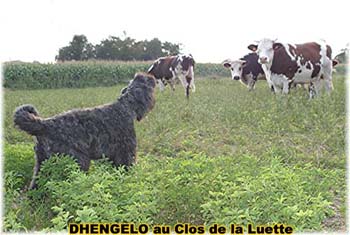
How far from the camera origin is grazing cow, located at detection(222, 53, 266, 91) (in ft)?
52.2

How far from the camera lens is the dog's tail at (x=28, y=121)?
423cm

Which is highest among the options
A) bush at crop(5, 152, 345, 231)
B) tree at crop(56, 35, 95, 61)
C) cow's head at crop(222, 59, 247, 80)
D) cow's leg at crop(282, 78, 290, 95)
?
tree at crop(56, 35, 95, 61)

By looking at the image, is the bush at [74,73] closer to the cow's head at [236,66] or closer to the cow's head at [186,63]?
the cow's head at [186,63]

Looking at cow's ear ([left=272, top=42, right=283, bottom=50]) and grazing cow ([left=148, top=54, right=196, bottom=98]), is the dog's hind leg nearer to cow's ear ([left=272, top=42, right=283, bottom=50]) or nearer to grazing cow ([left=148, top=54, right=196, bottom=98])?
cow's ear ([left=272, top=42, right=283, bottom=50])

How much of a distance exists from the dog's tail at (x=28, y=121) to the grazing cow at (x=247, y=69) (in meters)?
12.1

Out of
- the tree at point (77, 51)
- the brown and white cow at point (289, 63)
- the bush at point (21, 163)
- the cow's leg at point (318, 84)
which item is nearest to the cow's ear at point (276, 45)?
the brown and white cow at point (289, 63)

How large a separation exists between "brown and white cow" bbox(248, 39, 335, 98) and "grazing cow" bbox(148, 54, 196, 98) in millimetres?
3604

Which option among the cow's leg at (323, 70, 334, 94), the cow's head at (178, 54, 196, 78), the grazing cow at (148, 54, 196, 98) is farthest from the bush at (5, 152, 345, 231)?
the cow's head at (178, 54, 196, 78)

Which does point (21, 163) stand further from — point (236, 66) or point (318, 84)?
point (236, 66)

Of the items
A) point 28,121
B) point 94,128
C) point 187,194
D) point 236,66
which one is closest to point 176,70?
point 236,66

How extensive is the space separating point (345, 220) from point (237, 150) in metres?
2.80

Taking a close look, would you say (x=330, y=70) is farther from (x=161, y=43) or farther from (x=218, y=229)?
(x=161, y=43)

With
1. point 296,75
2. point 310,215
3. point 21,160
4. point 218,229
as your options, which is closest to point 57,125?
point 21,160

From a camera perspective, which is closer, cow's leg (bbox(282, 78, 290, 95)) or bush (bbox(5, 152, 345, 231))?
bush (bbox(5, 152, 345, 231))
